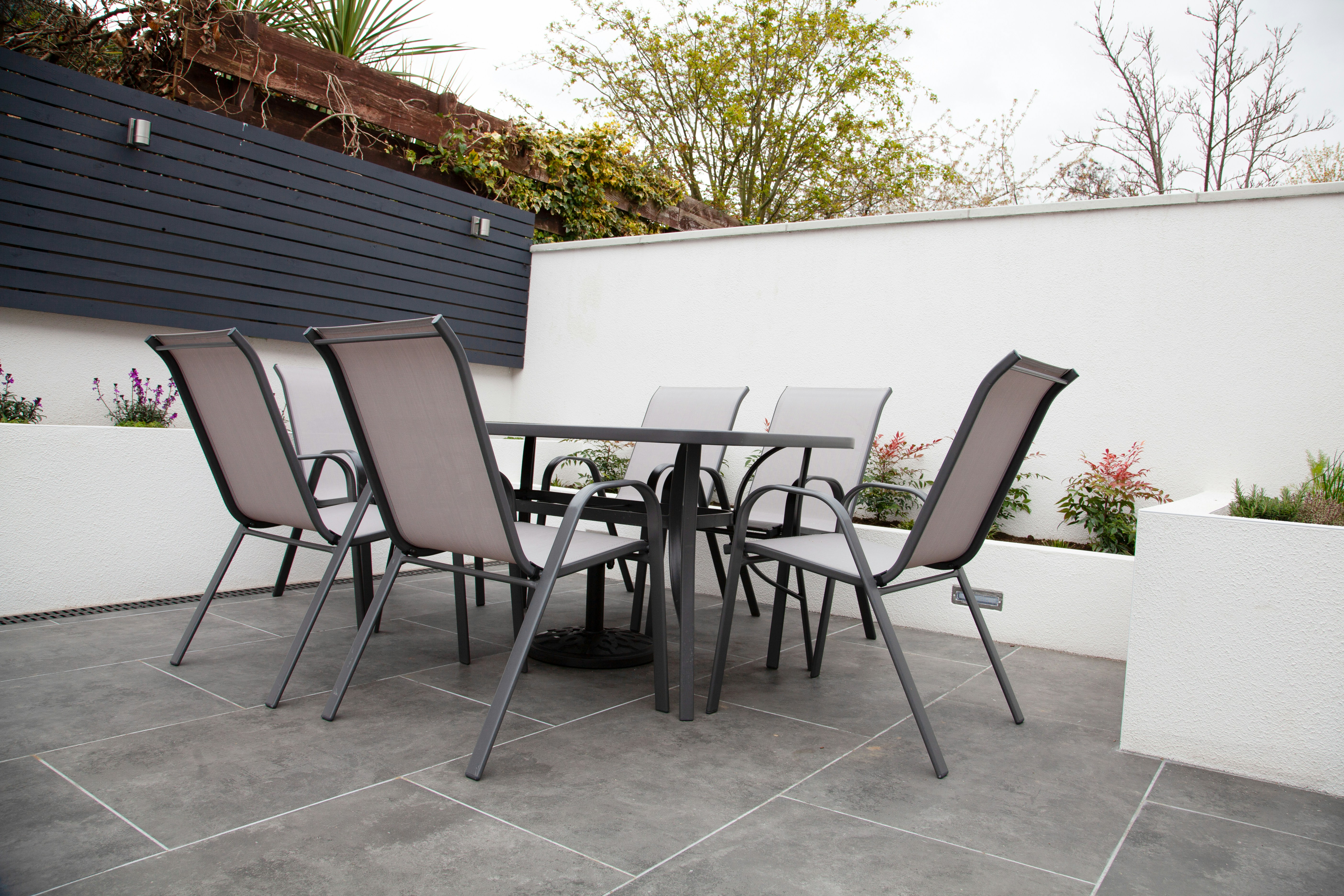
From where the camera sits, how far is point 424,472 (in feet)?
6.75

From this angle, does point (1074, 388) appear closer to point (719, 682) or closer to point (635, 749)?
point (719, 682)

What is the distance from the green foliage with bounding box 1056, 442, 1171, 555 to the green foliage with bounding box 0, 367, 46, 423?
14.5 feet

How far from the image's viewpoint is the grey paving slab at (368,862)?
1.38 m

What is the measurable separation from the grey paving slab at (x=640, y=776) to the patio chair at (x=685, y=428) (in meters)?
1.30

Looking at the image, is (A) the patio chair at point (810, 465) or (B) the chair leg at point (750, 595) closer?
(A) the patio chair at point (810, 465)

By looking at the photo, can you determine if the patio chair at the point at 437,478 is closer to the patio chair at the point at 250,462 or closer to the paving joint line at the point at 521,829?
the paving joint line at the point at 521,829

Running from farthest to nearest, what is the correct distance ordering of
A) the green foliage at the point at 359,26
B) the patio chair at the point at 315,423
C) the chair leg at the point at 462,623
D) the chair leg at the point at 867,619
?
the green foliage at the point at 359,26
the patio chair at the point at 315,423
the chair leg at the point at 867,619
the chair leg at the point at 462,623

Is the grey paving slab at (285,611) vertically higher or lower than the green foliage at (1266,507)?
lower

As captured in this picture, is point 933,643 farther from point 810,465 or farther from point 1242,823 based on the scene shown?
point 1242,823

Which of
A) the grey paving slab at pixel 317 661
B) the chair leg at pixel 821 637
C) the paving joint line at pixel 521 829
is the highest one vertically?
the chair leg at pixel 821 637

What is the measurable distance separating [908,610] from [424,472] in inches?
95.9

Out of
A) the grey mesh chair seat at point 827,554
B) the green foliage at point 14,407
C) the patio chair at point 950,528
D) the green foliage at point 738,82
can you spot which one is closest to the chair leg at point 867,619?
the grey mesh chair seat at point 827,554

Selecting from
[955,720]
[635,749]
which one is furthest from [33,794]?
[955,720]

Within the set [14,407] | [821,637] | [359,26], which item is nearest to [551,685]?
[821,637]
